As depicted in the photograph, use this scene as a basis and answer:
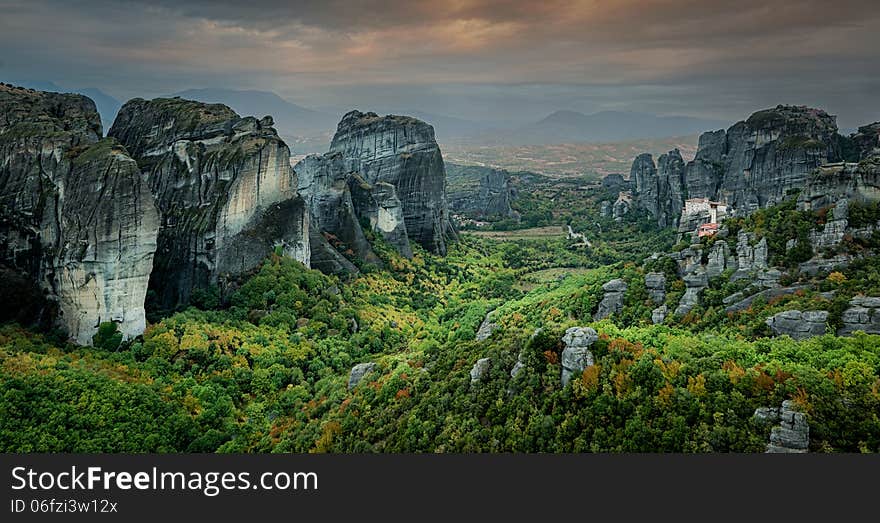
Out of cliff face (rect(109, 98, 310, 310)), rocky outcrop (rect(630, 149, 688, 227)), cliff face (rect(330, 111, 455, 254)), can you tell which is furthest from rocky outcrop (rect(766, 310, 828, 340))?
rocky outcrop (rect(630, 149, 688, 227))

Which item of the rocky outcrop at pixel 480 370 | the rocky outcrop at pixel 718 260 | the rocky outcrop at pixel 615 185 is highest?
the rocky outcrop at pixel 615 185

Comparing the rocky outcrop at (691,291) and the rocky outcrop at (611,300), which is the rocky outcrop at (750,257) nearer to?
the rocky outcrop at (691,291)

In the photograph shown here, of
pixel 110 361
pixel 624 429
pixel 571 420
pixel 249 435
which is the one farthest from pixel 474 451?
pixel 110 361

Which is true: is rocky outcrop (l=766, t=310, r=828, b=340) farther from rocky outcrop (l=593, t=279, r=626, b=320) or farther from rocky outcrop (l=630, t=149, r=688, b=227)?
rocky outcrop (l=630, t=149, r=688, b=227)

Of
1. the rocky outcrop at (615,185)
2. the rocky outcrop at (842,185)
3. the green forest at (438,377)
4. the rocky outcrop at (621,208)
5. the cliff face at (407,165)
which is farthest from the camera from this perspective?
the rocky outcrop at (615,185)

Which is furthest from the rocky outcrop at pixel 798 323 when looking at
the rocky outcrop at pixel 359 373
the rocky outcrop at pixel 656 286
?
the rocky outcrop at pixel 359 373
